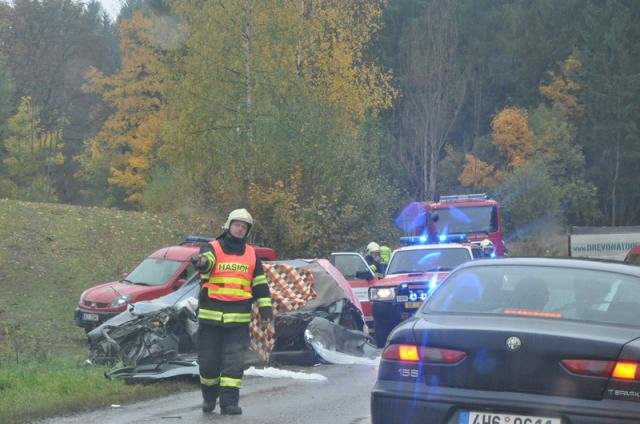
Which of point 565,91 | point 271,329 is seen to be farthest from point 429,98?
point 271,329

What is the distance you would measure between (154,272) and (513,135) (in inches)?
1527

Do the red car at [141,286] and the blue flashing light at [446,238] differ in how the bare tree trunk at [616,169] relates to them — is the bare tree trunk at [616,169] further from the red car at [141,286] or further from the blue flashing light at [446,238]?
the red car at [141,286]

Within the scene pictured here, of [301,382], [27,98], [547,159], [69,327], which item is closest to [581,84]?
[547,159]

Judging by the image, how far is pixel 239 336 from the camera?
31.3 ft

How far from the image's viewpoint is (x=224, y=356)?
9.48 m

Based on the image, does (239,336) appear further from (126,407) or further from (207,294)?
(126,407)

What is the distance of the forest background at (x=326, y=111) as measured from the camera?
27.6 meters

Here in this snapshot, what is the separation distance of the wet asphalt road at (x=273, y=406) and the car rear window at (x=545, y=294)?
103 inches

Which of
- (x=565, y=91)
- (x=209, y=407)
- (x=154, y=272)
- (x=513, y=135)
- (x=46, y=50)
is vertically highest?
(x=46, y=50)

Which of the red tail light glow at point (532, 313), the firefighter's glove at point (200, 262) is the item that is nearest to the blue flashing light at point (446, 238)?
the firefighter's glove at point (200, 262)

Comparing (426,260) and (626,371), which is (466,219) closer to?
(426,260)

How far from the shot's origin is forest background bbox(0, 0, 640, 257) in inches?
1088

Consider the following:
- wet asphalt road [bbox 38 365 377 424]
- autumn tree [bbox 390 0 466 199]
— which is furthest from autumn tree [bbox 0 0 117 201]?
wet asphalt road [bbox 38 365 377 424]

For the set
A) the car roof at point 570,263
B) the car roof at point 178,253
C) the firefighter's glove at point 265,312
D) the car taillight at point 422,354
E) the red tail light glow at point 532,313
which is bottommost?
the car roof at point 178,253
